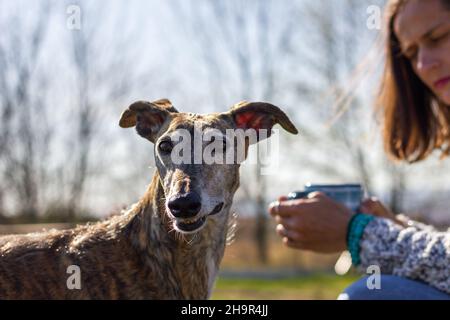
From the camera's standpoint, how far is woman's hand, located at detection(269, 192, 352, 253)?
316 centimetres

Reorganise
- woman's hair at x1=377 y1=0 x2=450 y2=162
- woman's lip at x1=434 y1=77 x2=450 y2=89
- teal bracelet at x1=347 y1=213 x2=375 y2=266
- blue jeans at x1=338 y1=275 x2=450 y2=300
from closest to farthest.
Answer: blue jeans at x1=338 y1=275 x2=450 y2=300
teal bracelet at x1=347 y1=213 x2=375 y2=266
woman's lip at x1=434 y1=77 x2=450 y2=89
woman's hair at x1=377 y1=0 x2=450 y2=162

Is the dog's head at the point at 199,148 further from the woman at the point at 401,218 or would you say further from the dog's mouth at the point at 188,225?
the woman at the point at 401,218

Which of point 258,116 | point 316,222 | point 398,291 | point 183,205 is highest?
point 258,116

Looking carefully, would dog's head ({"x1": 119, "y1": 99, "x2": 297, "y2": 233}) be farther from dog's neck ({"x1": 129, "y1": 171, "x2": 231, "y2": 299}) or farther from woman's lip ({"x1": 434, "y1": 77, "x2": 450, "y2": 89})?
woman's lip ({"x1": 434, "y1": 77, "x2": 450, "y2": 89})

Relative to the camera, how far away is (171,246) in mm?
3205

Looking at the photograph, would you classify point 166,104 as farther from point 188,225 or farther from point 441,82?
point 441,82

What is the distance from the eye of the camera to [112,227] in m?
3.30

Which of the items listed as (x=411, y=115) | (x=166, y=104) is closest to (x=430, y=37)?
(x=411, y=115)

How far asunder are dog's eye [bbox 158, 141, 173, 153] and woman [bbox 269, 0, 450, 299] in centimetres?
Answer: 65

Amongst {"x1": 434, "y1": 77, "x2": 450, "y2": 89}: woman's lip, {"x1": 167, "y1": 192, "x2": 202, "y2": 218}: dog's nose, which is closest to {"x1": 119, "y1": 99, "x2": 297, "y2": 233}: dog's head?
{"x1": 167, "y1": 192, "x2": 202, "y2": 218}: dog's nose

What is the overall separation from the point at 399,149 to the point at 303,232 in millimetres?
1254

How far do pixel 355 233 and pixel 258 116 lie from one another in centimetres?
88

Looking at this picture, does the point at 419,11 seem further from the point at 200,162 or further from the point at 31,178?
the point at 31,178

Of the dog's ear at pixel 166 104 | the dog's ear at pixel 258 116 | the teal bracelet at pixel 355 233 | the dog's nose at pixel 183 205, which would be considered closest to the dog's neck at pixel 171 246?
the dog's nose at pixel 183 205
